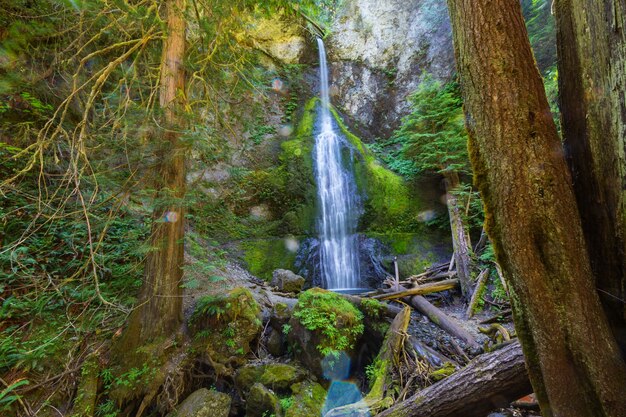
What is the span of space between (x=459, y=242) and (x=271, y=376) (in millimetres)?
5995

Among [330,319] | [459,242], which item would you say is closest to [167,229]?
[330,319]

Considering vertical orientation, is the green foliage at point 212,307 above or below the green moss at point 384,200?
below

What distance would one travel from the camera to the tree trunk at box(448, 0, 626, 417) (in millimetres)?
1430

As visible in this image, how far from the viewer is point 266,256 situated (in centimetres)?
940

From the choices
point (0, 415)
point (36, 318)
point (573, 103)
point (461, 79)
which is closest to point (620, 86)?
point (573, 103)

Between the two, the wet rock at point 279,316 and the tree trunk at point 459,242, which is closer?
the wet rock at point 279,316

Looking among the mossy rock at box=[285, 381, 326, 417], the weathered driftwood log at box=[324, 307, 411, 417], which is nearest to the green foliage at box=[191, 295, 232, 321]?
the mossy rock at box=[285, 381, 326, 417]

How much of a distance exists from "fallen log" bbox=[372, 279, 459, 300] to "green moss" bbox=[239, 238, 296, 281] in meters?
3.75

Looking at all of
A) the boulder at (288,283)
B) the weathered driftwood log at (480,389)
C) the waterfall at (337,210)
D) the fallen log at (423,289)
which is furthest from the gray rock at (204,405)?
the waterfall at (337,210)

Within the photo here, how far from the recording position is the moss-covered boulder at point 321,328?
13.8 feet

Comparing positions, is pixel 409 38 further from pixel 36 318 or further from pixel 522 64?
pixel 36 318

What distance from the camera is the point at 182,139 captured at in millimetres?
3652

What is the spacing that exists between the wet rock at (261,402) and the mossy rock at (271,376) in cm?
16

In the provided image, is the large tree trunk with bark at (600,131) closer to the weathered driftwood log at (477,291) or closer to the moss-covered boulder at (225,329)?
the moss-covered boulder at (225,329)
